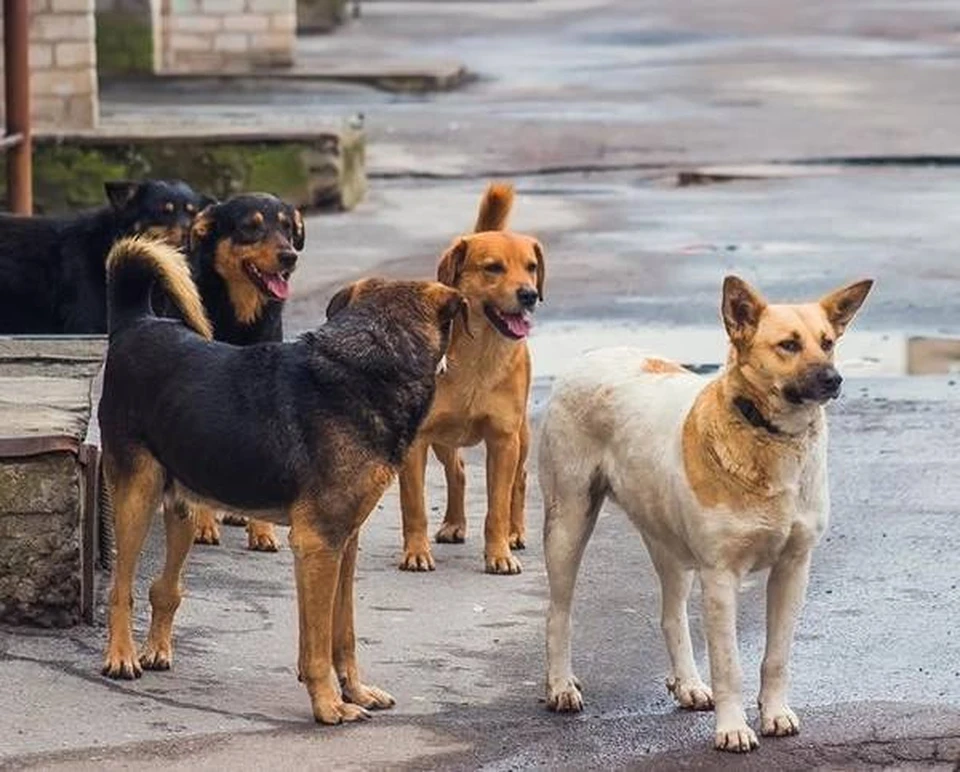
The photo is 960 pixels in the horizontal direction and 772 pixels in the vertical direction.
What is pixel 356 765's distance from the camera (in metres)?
7.34

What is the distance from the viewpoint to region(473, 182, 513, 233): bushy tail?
9938mm

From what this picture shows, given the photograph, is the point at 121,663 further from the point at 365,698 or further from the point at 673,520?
the point at 673,520

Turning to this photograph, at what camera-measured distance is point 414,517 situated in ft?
31.6

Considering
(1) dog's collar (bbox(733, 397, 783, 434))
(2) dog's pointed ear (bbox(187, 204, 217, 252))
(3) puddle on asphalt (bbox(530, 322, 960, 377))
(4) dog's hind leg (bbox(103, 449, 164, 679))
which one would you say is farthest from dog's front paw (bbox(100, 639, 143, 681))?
(3) puddle on asphalt (bbox(530, 322, 960, 377))

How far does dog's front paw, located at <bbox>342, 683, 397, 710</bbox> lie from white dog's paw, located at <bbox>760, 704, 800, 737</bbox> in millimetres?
1083

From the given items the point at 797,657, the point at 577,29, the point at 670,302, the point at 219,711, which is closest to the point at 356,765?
the point at 219,711

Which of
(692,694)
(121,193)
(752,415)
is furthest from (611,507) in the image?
(752,415)

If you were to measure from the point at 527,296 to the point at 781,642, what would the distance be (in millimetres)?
2314

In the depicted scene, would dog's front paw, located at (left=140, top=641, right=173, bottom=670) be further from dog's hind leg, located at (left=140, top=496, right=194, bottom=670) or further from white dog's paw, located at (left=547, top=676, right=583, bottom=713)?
white dog's paw, located at (left=547, top=676, right=583, bottom=713)

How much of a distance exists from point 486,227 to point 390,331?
7.91ft

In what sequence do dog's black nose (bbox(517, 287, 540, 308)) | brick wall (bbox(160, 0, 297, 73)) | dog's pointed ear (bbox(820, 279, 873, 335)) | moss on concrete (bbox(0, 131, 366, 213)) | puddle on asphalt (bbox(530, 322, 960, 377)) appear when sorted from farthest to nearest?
brick wall (bbox(160, 0, 297, 73)) → moss on concrete (bbox(0, 131, 366, 213)) → puddle on asphalt (bbox(530, 322, 960, 377)) → dog's black nose (bbox(517, 287, 540, 308)) → dog's pointed ear (bbox(820, 279, 873, 335))

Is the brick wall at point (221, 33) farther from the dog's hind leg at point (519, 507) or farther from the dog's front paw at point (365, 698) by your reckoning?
the dog's front paw at point (365, 698)

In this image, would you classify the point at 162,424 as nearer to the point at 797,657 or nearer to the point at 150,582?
the point at 150,582

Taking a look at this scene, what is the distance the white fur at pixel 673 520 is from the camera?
7.45 metres
